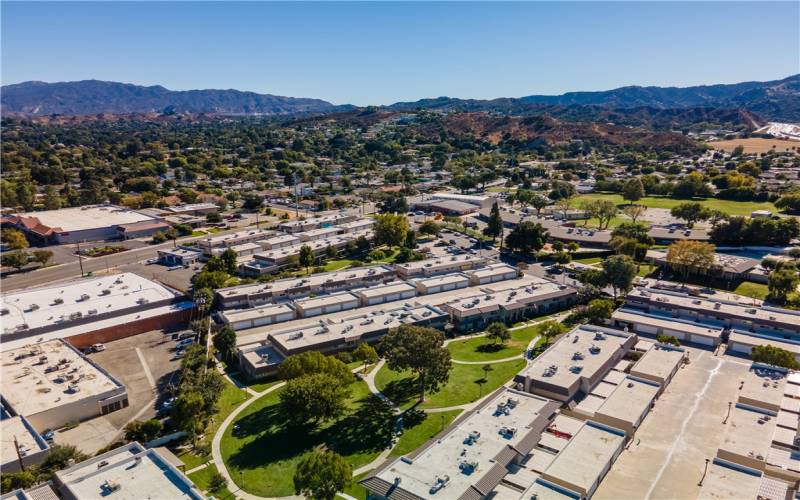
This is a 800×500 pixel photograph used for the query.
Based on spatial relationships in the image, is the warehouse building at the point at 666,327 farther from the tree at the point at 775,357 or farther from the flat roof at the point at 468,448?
the flat roof at the point at 468,448

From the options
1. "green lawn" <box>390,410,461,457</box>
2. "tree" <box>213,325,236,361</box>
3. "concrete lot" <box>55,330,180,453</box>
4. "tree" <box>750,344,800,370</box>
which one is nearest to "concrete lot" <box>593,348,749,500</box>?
"tree" <box>750,344,800,370</box>

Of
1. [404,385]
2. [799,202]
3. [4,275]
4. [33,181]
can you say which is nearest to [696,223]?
[799,202]

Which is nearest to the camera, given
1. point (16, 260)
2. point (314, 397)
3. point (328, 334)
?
point (314, 397)

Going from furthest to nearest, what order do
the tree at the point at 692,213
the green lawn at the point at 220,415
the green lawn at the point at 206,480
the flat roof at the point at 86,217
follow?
the tree at the point at 692,213 < the flat roof at the point at 86,217 < the green lawn at the point at 220,415 < the green lawn at the point at 206,480

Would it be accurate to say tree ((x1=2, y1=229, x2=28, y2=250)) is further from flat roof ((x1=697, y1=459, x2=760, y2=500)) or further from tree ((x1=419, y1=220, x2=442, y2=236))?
flat roof ((x1=697, y1=459, x2=760, y2=500))

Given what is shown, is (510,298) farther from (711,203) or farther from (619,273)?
(711,203)

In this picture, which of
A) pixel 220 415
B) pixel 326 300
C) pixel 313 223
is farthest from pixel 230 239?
pixel 220 415

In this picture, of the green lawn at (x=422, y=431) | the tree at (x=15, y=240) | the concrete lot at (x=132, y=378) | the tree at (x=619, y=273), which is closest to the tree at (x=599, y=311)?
the tree at (x=619, y=273)
